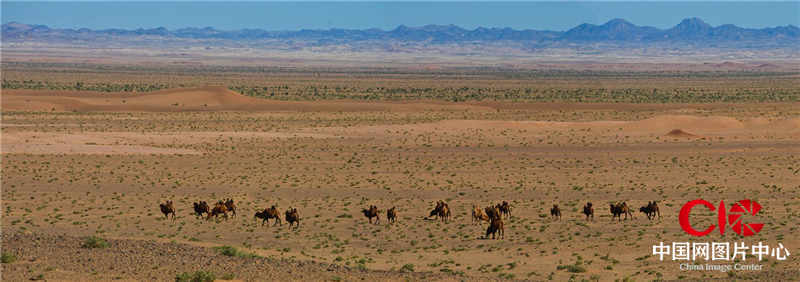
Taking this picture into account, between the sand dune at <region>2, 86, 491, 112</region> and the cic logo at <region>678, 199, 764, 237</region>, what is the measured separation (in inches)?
1789

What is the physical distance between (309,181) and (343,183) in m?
1.28

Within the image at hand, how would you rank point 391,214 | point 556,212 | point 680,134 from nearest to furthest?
point 391,214 < point 556,212 < point 680,134

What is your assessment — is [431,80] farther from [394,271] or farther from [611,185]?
[394,271]

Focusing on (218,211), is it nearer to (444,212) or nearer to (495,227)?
(444,212)

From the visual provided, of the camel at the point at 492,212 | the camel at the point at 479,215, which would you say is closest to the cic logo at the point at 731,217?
the camel at the point at 492,212

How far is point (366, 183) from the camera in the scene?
35188mm

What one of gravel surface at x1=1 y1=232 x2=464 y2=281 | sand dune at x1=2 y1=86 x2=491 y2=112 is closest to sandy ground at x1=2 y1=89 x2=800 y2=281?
gravel surface at x1=1 y1=232 x2=464 y2=281

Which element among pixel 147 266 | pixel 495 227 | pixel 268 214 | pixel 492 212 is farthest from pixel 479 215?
pixel 147 266

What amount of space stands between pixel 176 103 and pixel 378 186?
43.7 meters

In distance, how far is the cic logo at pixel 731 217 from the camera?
79.4ft

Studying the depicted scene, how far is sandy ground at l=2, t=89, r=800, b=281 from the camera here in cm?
2006

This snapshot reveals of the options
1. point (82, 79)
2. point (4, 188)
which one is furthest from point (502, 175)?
point (82, 79)

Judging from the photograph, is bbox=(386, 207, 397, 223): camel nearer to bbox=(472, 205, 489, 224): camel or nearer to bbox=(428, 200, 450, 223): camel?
bbox=(428, 200, 450, 223): camel

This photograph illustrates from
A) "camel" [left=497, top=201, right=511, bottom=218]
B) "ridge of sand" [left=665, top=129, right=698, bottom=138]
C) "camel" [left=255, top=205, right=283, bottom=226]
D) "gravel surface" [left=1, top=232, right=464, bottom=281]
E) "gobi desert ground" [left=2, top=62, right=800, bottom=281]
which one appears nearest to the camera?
"gravel surface" [left=1, top=232, right=464, bottom=281]
